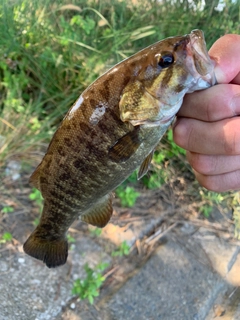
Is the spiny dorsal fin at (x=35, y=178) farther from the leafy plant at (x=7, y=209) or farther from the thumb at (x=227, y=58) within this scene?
the leafy plant at (x=7, y=209)

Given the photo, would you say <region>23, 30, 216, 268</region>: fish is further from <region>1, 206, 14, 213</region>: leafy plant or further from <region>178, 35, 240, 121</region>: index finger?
<region>1, 206, 14, 213</region>: leafy plant

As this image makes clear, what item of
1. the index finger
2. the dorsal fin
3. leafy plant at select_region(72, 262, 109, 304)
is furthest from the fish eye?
leafy plant at select_region(72, 262, 109, 304)

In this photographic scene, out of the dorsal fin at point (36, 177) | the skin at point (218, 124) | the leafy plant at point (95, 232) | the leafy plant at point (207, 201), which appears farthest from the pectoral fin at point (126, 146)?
the leafy plant at point (207, 201)

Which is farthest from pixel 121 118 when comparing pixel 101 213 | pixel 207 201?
pixel 207 201

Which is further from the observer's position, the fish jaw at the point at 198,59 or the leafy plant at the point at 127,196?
the leafy plant at the point at 127,196

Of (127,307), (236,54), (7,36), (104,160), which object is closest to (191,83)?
(236,54)
